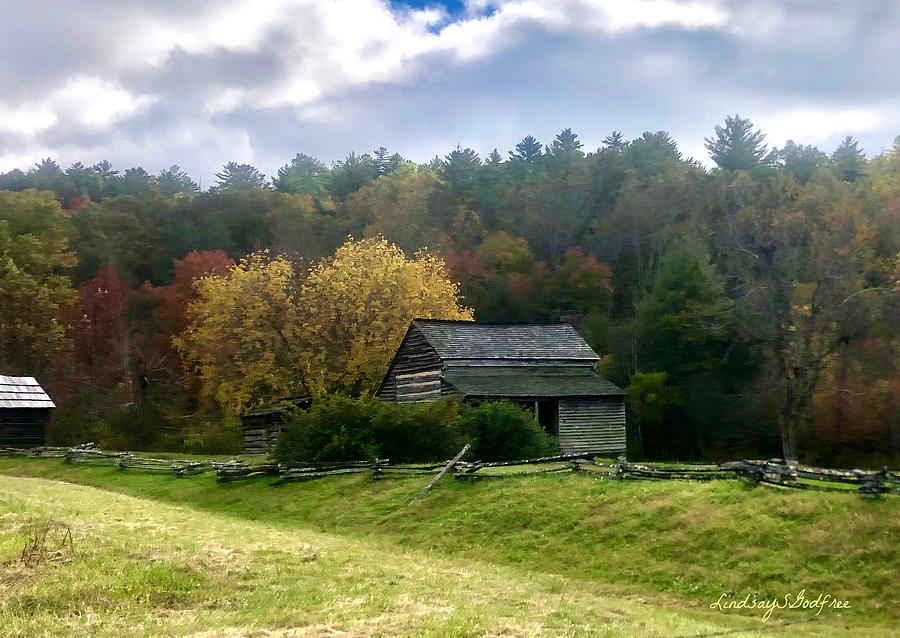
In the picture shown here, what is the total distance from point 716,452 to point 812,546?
33149 millimetres

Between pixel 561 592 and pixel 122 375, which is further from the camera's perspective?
pixel 122 375

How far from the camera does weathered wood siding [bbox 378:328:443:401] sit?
43906mm

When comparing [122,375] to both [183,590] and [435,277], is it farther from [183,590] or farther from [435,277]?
[183,590]

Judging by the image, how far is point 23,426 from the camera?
47.8 m

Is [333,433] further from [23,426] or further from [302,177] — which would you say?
[302,177]

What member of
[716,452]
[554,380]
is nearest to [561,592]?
Answer: [554,380]

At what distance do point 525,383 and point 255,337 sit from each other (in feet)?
65.5

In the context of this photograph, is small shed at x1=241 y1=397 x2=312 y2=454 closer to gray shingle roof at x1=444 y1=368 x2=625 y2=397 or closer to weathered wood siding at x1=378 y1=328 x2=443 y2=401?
weathered wood siding at x1=378 y1=328 x2=443 y2=401

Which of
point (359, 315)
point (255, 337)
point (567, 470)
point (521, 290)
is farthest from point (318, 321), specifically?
point (567, 470)

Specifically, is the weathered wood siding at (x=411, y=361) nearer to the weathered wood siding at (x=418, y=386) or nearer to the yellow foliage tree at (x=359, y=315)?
the weathered wood siding at (x=418, y=386)

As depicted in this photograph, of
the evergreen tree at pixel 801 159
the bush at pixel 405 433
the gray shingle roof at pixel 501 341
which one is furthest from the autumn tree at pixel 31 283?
the evergreen tree at pixel 801 159

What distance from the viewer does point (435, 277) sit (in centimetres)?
5681

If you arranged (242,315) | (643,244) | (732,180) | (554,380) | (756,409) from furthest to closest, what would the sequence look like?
(643,244)
(732,180)
(242,315)
(756,409)
(554,380)

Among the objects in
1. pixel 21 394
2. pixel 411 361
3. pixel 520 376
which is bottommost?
pixel 21 394
